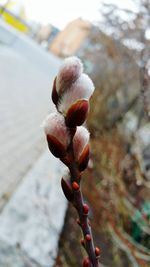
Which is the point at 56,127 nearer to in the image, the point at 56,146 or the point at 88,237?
the point at 56,146

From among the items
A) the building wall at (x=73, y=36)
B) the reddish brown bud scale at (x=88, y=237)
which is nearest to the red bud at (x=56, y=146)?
the reddish brown bud scale at (x=88, y=237)

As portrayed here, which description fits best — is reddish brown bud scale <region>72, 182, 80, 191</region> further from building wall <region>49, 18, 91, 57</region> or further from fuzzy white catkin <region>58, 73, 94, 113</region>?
building wall <region>49, 18, 91, 57</region>

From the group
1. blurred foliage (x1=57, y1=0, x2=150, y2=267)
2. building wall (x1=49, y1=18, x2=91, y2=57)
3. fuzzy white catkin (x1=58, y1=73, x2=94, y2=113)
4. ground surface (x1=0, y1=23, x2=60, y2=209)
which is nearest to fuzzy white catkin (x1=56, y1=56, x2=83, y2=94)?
fuzzy white catkin (x1=58, y1=73, x2=94, y2=113)

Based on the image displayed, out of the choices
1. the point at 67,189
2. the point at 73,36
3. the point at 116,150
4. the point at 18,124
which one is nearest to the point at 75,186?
the point at 67,189

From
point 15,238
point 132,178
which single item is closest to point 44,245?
point 15,238

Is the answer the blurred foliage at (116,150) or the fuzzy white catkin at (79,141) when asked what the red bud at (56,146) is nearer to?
the fuzzy white catkin at (79,141)

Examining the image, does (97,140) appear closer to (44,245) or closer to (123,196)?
(123,196)
